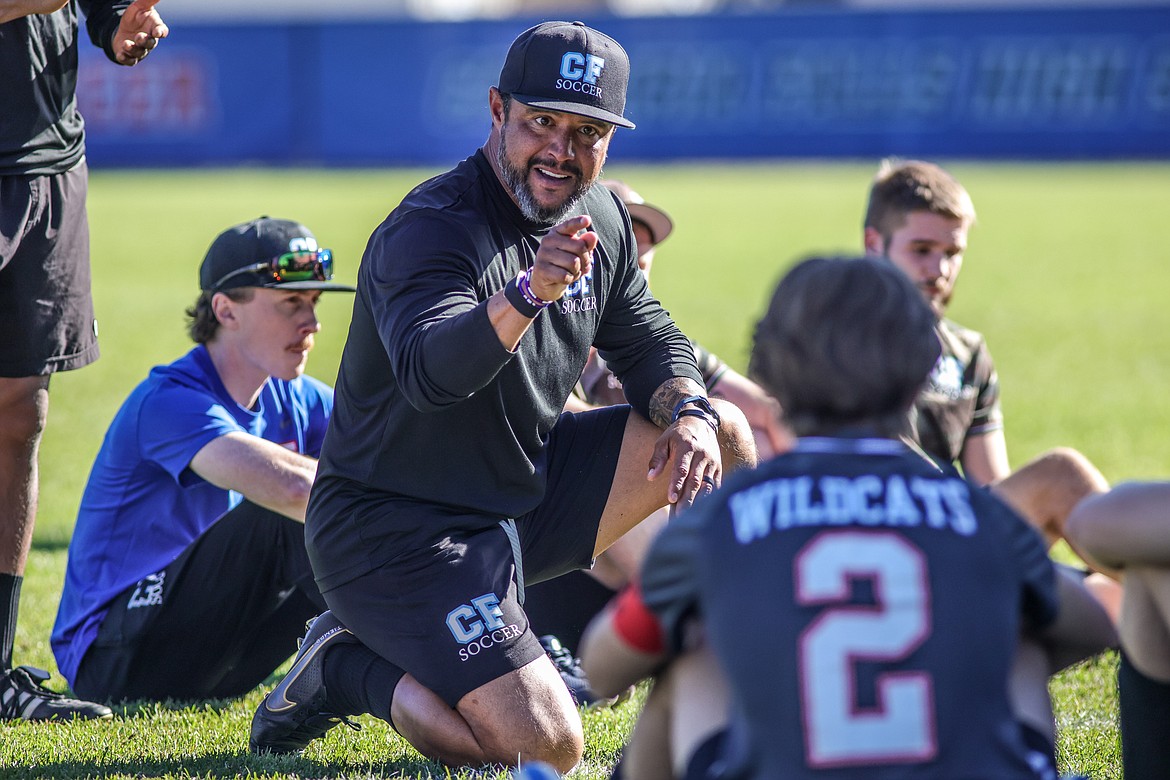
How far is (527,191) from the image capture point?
145 inches

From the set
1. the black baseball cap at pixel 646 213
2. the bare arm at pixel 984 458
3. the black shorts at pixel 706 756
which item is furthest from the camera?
the black baseball cap at pixel 646 213

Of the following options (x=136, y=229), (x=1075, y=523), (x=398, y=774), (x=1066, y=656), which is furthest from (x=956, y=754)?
(x=136, y=229)

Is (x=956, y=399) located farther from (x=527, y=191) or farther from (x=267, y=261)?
(x=267, y=261)

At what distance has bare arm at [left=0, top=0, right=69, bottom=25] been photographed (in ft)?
12.7

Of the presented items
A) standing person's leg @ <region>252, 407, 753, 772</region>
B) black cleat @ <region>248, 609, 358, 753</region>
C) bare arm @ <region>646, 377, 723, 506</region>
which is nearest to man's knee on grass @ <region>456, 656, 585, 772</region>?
standing person's leg @ <region>252, 407, 753, 772</region>

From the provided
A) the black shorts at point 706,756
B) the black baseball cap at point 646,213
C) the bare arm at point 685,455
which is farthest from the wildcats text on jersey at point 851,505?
the black baseball cap at point 646,213

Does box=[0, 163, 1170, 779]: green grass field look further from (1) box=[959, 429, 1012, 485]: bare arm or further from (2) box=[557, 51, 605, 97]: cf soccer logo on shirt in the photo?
(2) box=[557, 51, 605, 97]: cf soccer logo on shirt

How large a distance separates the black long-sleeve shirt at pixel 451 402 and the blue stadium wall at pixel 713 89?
994 inches

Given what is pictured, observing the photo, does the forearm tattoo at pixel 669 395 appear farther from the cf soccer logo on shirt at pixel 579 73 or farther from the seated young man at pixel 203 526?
the seated young man at pixel 203 526

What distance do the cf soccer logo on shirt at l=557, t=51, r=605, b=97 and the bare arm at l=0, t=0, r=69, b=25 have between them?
134 centimetres

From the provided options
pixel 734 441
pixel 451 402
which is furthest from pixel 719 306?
pixel 451 402

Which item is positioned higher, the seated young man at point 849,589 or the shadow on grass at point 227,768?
the seated young man at point 849,589

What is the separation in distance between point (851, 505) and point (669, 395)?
6.28ft

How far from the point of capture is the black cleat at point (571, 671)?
13.6 ft
